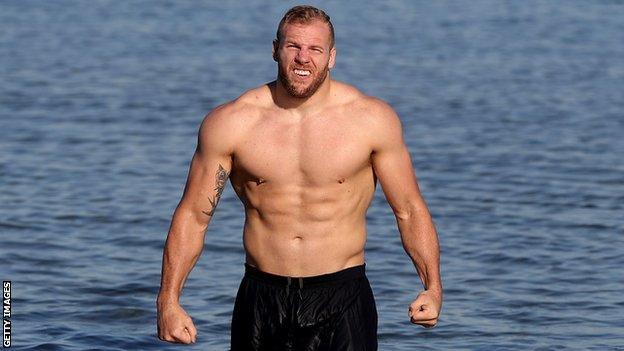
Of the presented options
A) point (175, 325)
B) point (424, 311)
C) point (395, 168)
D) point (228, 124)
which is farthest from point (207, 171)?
point (424, 311)

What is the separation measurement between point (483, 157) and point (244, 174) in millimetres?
10533

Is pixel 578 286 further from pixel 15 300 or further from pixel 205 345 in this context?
pixel 15 300

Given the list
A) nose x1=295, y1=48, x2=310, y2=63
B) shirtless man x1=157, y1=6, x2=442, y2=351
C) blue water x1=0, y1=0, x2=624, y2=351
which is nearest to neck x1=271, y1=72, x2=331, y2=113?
shirtless man x1=157, y1=6, x2=442, y2=351

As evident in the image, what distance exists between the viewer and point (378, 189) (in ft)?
49.1

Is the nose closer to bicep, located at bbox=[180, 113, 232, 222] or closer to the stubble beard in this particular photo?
the stubble beard

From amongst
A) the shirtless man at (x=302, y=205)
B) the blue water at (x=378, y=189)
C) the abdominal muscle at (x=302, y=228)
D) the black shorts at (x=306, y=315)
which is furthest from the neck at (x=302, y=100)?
the blue water at (x=378, y=189)

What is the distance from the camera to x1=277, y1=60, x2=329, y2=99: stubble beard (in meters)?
6.07

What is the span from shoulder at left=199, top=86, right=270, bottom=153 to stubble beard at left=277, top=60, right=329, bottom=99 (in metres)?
0.22

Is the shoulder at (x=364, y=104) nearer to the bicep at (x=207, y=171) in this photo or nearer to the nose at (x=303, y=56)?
the nose at (x=303, y=56)

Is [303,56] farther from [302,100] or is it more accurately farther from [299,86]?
→ [302,100]

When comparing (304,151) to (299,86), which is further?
(304,151)

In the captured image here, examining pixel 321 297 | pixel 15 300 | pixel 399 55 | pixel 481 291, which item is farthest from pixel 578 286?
pixel 399 55

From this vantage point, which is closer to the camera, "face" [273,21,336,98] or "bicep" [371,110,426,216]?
"face" [273,21,336,98]

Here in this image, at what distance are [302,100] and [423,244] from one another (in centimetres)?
78
